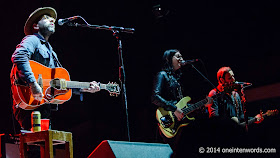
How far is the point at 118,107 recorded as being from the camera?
24.2 feet

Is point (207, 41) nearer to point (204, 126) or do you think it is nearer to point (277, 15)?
point (277, 15)

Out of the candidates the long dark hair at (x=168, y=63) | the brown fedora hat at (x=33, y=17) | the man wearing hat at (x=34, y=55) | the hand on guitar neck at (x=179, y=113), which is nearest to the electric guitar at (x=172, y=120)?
the hand on guitar neck at (x=179, y=113)

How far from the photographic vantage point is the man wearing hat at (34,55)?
362cm

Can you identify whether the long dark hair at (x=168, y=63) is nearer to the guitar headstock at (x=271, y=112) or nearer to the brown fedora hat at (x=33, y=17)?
the brown fedora hat at (x=33, y=17)

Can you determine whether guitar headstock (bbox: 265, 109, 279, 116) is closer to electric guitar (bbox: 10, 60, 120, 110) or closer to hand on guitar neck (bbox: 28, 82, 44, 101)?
electric guitar (bbox: 10, 60, 120, 110)

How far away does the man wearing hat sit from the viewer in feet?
11.9

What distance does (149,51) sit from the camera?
765 centimetres

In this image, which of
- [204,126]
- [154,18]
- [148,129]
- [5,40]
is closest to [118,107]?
[148,129]

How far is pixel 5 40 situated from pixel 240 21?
4499 millimetres

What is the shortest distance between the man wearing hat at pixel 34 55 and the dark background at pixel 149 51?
6.21 feet

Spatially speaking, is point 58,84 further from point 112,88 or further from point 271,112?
point 271,112

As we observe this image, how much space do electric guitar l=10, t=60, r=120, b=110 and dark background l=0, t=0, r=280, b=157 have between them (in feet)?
7.42

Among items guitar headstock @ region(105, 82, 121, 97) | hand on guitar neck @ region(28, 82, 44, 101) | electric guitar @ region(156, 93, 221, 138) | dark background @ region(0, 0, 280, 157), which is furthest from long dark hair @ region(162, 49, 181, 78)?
hand on guitar neck @ region(28, 82, 44, 101)

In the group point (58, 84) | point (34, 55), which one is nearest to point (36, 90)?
point (58, 84)
